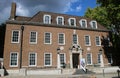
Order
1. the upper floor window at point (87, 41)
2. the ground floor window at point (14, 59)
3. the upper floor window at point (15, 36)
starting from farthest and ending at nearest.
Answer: the upper floor window at point (87, 41)
the upper floor window at point (15, 36)
the ground floor window at point (14, 59)

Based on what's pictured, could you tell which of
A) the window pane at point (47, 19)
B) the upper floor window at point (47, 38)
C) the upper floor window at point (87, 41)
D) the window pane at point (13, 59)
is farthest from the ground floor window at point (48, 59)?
the upper floor window at point (87, 41)

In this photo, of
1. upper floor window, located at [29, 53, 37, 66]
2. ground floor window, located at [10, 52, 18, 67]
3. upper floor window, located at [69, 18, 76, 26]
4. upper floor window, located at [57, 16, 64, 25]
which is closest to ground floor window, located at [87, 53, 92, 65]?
upper floor window, located at [69, 18, 76, 26]

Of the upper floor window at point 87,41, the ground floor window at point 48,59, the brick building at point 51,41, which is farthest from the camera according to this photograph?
the upper floor window at point 87,41

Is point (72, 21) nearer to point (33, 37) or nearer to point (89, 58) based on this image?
point (89, 58)

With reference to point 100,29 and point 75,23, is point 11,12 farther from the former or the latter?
point 100,29

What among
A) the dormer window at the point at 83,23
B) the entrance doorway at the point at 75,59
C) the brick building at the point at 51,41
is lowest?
the entrance doorway at the point at 75,59

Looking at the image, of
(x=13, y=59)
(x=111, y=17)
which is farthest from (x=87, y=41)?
(x=13, y=59)

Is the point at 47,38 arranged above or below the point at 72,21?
below

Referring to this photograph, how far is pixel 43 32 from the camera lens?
27078mm

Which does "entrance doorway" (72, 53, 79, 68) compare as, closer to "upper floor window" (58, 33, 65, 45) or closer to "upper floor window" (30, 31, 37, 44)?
"upper floor window" (58, 33, 65, 45)

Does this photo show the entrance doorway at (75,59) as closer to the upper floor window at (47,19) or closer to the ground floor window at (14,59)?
the upper floor window at (47,19)

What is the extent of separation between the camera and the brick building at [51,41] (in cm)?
2492

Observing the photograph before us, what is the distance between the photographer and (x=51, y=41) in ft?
89.5

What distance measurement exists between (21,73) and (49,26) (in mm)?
9811
